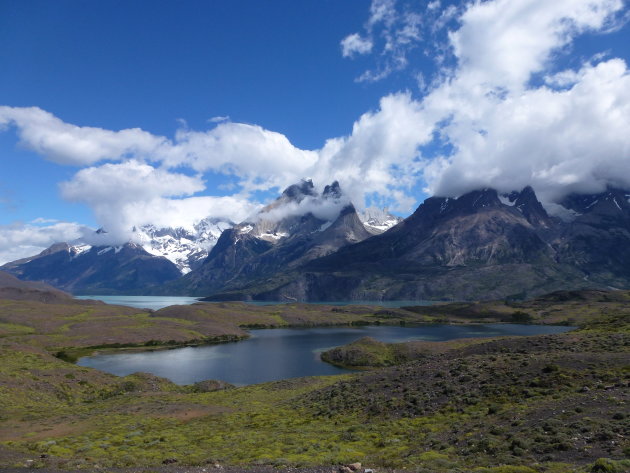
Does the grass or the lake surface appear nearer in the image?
the grass

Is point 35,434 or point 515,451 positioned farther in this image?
point 35,434

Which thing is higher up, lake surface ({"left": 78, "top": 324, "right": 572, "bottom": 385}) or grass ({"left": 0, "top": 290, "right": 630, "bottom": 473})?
grass ({"left": 0, "top": 290, "right": 630, "bottom": 473})

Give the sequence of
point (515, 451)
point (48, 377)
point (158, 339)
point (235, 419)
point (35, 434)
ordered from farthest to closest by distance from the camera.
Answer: point (158, 339) < point (48, 377) < point (235, 419) < point (35, 434) < point (515, 451)

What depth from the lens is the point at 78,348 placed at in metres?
173

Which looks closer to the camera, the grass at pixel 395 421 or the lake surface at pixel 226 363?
the grass at pixel 395 421

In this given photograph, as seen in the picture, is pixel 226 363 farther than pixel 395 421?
Yes

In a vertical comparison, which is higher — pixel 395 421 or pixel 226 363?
pixel 395 421

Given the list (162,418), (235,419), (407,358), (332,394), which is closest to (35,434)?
(162,418)

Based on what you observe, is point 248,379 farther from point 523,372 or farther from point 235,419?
point 523,372

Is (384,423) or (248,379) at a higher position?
(384,423)

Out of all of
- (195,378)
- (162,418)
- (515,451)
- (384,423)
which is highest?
(515,451)

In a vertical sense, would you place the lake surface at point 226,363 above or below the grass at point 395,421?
below

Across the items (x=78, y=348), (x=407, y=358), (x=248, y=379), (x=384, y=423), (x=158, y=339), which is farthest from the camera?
(x=158, y=339)

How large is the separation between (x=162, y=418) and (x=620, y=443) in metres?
50.0
